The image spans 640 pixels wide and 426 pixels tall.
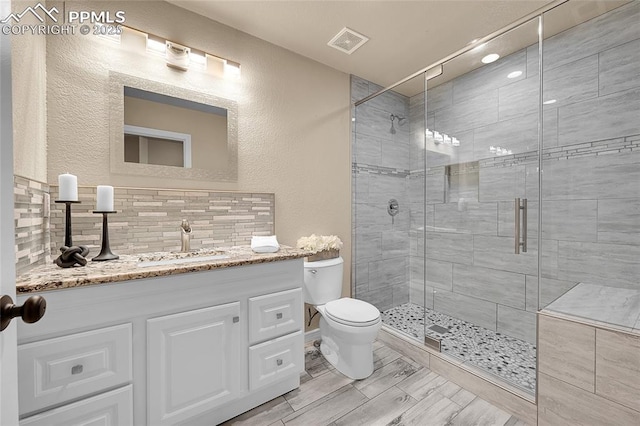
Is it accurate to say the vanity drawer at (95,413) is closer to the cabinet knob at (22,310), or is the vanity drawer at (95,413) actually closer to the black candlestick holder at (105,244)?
the black candlestick holder at (105,244)

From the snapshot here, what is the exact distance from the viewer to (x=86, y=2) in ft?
5.02

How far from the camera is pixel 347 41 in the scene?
2.16 meters

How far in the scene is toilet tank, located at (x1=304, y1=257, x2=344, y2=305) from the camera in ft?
7.01

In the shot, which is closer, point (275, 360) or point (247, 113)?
point (275, 360)

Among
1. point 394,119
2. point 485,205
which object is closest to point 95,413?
point 485,205

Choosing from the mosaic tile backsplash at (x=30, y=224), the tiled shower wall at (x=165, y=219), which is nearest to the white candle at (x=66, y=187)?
the mosaic tile backsplash at (x=30, y=224)

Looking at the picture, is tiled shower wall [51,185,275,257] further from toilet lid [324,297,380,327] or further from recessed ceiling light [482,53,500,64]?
recessed ceiling light [482,53,500,64]

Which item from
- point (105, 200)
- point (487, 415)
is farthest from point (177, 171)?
point (487, 415)

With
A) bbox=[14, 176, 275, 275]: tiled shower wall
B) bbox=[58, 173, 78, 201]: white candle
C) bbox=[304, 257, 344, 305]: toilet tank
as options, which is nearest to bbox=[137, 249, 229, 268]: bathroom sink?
bbox=[14, 176, 275, 275]: tiled shower wall

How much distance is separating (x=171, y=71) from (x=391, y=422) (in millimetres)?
2553

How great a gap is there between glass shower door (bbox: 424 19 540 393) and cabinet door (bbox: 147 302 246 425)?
1.53 m

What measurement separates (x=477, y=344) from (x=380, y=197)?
1.59m

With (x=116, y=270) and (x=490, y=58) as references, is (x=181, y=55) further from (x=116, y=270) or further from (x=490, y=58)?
(x=490, y=58)

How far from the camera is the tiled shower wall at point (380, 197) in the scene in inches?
109
